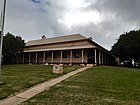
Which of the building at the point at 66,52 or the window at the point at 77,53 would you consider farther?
the window at the point at 77,53

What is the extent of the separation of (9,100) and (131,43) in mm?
33081

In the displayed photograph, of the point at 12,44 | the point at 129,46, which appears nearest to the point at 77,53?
the point at 129,46

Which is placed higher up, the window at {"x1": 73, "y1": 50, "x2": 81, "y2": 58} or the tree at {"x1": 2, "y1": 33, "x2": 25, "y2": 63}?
the tree at {"x1": 2, "y1": 33, "x2": 25, "y2": 63}

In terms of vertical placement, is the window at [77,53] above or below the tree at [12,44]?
below

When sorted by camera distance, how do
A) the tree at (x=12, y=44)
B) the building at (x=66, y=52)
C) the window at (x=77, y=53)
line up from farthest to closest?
the tree at (x=12, y=44), the window at (x=77, y=53), the building at (x=66, y=52)

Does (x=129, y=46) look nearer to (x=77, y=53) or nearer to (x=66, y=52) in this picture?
(x=77, y=53)

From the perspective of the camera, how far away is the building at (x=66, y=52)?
31141mm

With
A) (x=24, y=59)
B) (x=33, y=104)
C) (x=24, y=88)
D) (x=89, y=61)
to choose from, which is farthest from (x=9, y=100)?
(x=24, y=59)

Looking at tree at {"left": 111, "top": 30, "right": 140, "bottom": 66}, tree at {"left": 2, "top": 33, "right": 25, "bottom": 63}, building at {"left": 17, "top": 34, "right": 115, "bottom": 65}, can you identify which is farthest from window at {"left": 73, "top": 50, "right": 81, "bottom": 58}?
tree at {"left": 2, "top": 33, "right": 25, "bottom": 63}

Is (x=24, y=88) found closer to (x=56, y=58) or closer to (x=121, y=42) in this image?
(x=56, y=58)

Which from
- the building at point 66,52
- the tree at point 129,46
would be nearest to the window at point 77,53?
the building at point 66,52

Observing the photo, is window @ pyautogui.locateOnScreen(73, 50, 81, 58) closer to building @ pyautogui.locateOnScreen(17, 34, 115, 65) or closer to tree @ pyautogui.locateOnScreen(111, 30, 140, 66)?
building @ pyautogui.locateOnScreen(17, 34, 115, 65)

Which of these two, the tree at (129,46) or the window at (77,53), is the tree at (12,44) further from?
the tree at (129,46)

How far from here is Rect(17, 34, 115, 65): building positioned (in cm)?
3114
